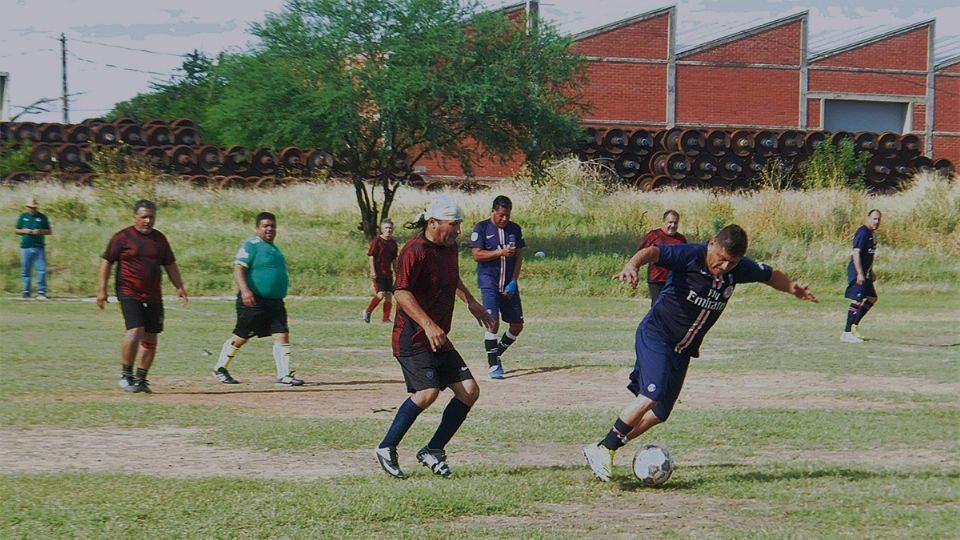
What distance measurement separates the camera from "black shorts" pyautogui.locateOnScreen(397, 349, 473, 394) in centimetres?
816

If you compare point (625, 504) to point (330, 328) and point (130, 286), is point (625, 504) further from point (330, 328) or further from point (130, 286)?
point (330, 328)

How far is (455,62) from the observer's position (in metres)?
32.7

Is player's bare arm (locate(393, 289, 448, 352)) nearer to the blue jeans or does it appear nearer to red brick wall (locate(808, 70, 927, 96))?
the blue jeans

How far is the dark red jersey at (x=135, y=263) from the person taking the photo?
12555mm

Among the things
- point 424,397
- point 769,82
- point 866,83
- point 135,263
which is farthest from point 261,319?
point 866,83

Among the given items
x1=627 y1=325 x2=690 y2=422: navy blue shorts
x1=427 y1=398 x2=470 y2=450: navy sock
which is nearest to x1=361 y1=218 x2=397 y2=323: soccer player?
x1=427 y1=398 x2=470 y2=450: navy sock

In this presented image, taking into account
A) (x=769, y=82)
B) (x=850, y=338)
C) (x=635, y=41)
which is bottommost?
(x=850, y=338)

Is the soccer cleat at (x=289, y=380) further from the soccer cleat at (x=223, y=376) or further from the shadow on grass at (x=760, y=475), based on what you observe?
the shadow on grass at (x=760, y=475)

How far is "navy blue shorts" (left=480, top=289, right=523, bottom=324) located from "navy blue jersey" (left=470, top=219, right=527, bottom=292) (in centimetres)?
8

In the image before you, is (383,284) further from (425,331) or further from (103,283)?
(425,331)

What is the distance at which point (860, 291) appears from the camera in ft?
61.1

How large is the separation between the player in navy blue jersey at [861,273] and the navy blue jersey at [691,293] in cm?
1059

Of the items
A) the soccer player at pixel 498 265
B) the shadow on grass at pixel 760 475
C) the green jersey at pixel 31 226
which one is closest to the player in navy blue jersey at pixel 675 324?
the shadow on grass at pixel 760 475

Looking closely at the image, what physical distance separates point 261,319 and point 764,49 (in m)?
45.3
